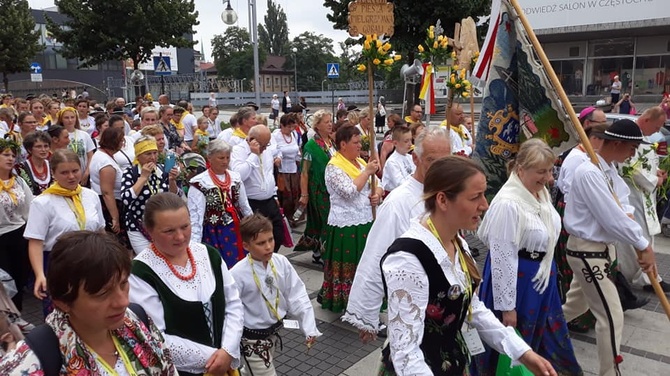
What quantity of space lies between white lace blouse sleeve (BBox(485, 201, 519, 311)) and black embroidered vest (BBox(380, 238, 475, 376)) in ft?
3.76

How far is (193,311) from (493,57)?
12.8 ft

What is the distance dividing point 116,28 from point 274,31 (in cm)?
9113

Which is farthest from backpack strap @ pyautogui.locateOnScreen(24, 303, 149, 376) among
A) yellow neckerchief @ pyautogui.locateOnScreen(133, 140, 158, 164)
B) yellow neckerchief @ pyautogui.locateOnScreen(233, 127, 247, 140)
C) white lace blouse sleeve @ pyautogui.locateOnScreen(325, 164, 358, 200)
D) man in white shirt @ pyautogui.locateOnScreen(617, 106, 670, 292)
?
yellow neckerchief @ pyautogui.locateOnScreen(233, 127, 247, 140)

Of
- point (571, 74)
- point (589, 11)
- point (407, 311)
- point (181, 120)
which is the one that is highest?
point (589, 11)

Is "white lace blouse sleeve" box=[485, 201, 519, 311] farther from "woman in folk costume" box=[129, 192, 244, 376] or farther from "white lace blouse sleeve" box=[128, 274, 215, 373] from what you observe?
"white lace blouse sleeve" box=[128, 274, 215, 373]

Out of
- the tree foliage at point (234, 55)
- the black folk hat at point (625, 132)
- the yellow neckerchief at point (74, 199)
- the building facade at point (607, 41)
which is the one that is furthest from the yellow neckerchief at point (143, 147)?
the tree foliage at point (234, 55)

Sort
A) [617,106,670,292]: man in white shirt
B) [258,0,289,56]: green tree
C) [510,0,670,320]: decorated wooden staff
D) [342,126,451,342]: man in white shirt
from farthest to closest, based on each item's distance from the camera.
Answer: [258,0,289,56]: green tree < [617,106,670,292]: man in white shirt < [510,0,670,320]: decorated wooden staff < [342,126,451,342]: man in white shirt

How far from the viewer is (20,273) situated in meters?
5.68

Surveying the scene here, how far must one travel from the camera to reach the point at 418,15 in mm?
23359

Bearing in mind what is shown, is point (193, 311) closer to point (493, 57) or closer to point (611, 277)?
point (611, 277)

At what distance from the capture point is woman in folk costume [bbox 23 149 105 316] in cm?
441

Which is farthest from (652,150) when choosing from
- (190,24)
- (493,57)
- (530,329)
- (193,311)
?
(190,24)

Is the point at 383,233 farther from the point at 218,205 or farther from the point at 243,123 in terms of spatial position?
the point at 243,123

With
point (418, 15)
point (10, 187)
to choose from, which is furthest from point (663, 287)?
point (418, 15)
